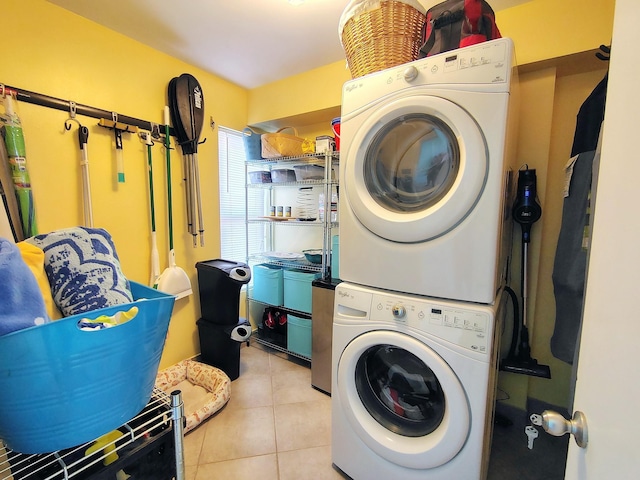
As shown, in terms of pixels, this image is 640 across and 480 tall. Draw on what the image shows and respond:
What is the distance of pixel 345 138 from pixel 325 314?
1.19m

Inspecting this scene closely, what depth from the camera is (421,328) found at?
3.40ft

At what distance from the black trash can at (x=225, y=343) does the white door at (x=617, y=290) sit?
1.88 metres

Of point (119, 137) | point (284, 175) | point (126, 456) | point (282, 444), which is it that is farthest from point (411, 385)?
point (119, 137)

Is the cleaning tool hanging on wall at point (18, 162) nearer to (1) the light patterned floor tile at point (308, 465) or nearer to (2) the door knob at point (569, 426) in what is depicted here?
(1) the light patterned floor tile at point (308, 465)

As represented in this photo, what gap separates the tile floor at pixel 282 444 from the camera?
1360 mm

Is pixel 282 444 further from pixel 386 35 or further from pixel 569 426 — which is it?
pixel 386 35

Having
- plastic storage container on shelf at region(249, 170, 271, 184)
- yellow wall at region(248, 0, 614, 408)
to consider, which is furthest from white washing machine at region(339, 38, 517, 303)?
plastic storage container on shelf at region(249, 170, 271, 184)

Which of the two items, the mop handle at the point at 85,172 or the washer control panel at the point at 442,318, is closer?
the washer control panel at the point at 442,318

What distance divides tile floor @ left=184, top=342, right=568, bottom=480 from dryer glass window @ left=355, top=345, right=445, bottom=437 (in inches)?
17.9

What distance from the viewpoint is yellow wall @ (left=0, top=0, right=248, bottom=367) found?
1.42 meters

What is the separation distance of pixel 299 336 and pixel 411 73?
191 cm

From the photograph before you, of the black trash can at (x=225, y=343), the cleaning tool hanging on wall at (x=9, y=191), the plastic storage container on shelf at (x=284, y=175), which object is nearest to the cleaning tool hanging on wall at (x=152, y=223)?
the black trash can at (x=225, y=343)

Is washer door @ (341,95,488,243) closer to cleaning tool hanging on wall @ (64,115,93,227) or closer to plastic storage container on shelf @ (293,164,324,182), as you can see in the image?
plastic storage container on shelf @ (293,164,324,182)

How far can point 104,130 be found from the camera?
1.70 meters
